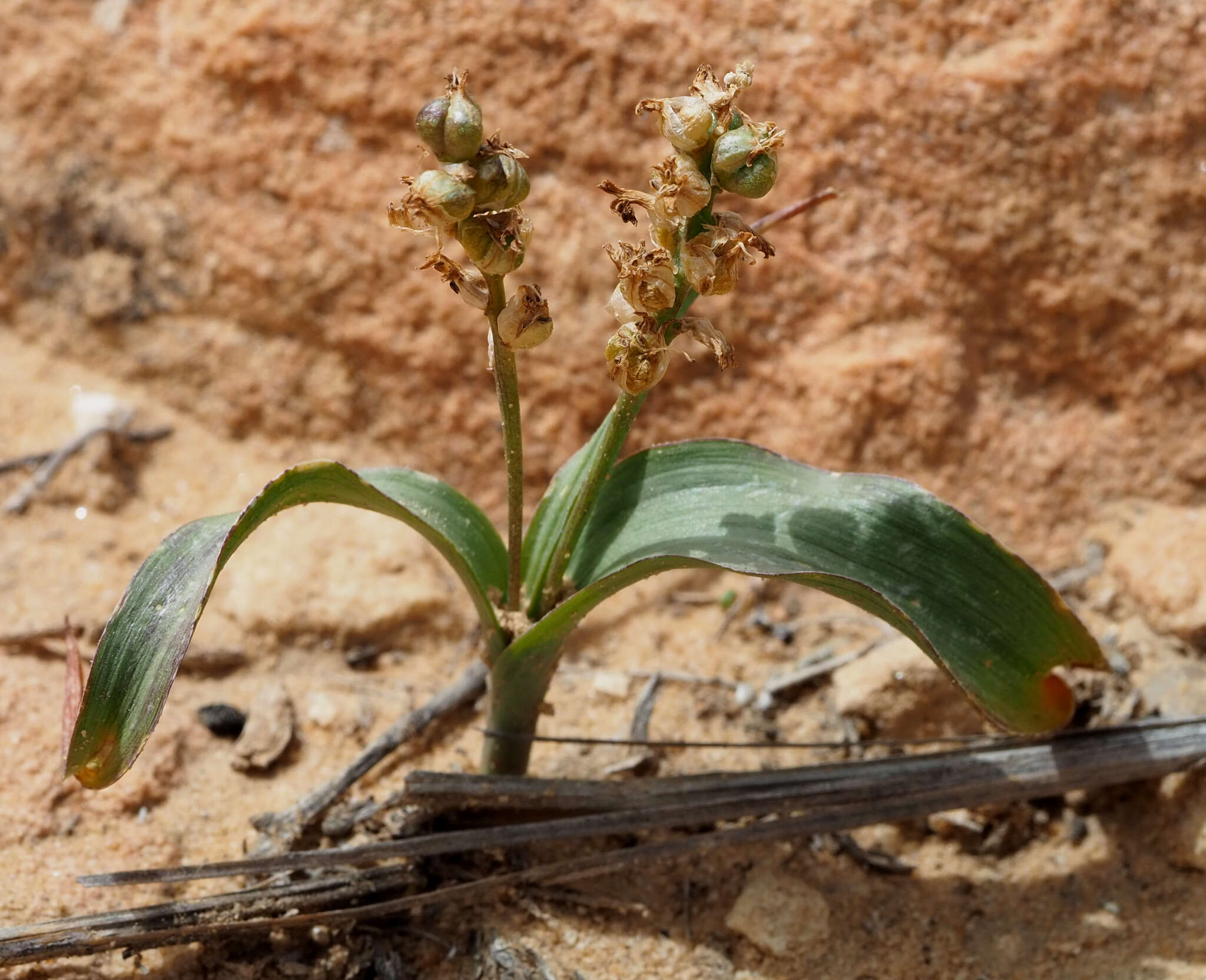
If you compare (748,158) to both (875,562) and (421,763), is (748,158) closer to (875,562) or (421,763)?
(875,562)

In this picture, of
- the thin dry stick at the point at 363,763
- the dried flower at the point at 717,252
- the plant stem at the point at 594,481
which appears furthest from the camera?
the thin dry stick at the point at 363,763

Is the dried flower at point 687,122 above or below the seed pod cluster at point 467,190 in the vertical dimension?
above

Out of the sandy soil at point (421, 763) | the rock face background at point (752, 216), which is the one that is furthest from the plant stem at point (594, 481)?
the rock face background at point (752, 216)

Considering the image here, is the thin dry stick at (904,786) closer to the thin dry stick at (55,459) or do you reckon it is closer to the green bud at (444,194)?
the green bud at (444,194)

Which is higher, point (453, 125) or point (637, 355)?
point (453, 125)

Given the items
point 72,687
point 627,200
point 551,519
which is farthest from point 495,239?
point 72,687

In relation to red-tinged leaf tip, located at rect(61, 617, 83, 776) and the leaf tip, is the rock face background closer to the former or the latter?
red-tinged leaf tip, located at rect(61, 617, 83, 776)

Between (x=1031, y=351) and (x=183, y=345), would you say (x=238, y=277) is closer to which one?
(x=183, y=345)
